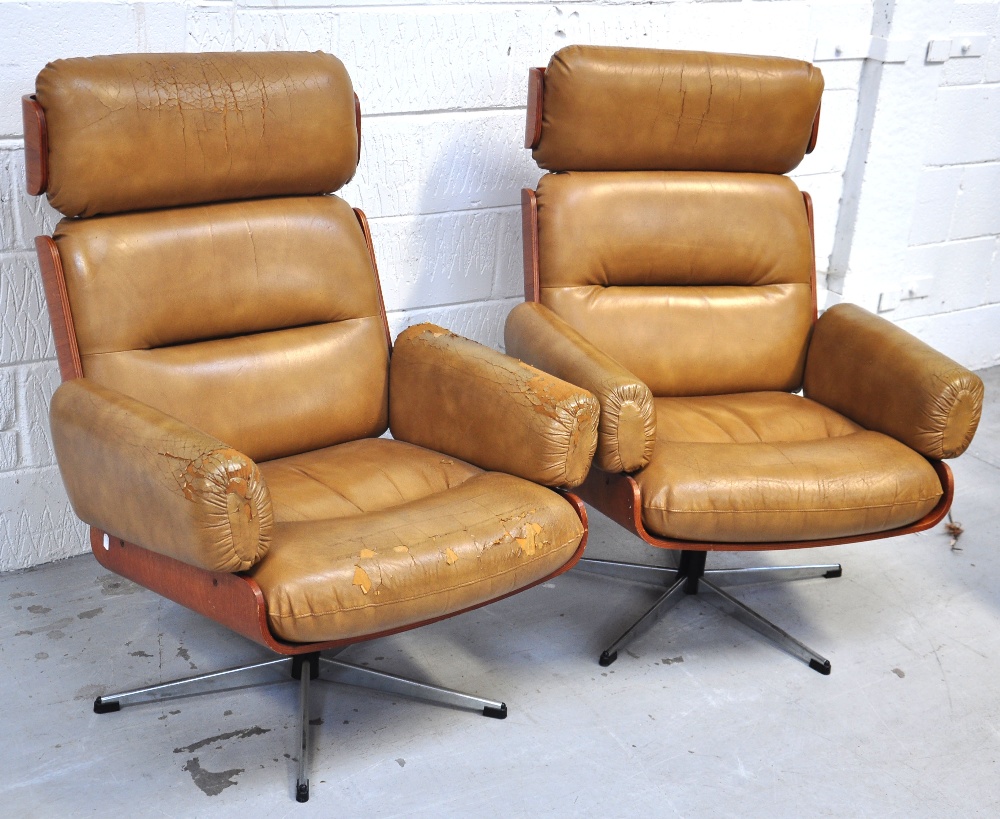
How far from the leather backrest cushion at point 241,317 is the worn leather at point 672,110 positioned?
48 centimetres

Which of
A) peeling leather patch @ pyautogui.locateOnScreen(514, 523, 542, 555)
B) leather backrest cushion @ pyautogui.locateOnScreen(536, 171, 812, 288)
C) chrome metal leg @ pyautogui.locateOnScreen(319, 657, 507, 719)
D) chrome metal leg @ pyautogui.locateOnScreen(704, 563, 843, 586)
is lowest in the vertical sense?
chrome metal leg @ pyautogui.locateOnScreen(704, 563, 843, 586)

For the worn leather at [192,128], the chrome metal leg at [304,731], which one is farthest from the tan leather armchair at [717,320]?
the chrome metal leg at [304,731]

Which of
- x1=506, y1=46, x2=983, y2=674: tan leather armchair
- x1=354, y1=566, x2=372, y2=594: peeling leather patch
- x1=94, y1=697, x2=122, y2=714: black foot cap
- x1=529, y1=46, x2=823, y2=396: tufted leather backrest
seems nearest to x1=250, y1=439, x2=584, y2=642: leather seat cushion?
x1=354, y1=566, x2=372, y2=594: peeling leather patch

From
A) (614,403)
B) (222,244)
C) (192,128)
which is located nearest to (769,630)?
(614,403)

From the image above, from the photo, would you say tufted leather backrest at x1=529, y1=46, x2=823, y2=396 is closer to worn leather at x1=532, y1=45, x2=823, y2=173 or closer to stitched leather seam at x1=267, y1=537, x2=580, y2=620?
worn leather at x1=532, y1=45, x2=823, y2=173

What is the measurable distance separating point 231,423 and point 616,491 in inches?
26.5

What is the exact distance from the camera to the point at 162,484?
4.64 feet

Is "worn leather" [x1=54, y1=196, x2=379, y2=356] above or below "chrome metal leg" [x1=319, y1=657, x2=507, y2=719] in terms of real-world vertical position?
above

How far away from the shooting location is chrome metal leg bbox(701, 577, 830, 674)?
6.58 feet

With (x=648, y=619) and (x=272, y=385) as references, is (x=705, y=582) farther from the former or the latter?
(x=272, y=385)

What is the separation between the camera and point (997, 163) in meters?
3.30

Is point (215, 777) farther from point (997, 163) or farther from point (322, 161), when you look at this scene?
point (997, 163)

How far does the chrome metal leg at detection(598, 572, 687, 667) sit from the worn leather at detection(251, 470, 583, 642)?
0.38 metres

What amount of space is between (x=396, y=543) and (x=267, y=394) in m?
0.49
